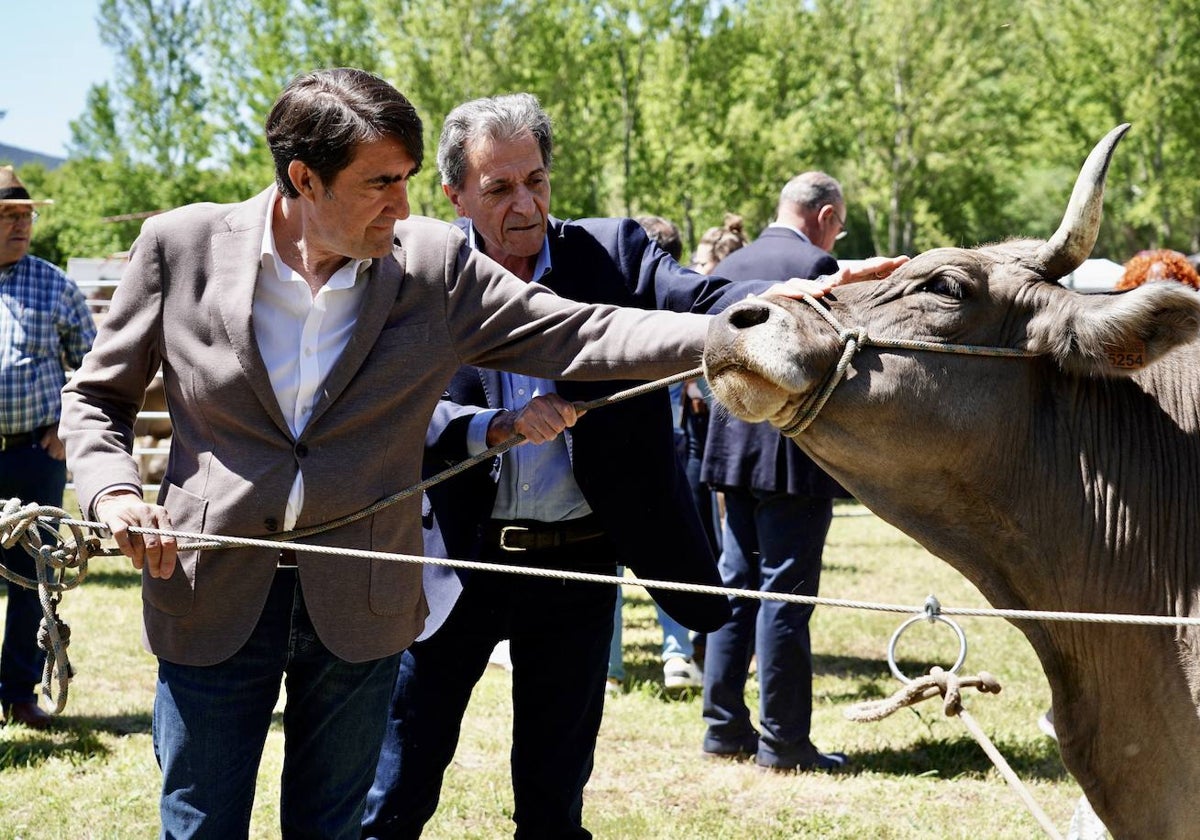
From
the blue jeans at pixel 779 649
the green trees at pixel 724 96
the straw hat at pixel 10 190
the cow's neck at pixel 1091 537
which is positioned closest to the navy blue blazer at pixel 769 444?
the blue jeans at pixel 779 649

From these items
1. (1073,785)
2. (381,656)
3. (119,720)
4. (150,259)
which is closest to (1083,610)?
(381,656)

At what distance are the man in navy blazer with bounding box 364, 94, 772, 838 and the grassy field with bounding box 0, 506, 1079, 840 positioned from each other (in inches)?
7.3

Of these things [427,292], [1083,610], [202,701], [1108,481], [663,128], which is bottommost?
[202,701]

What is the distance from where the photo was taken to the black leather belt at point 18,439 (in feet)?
22.1

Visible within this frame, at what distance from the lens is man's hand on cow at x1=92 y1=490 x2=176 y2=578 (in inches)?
109

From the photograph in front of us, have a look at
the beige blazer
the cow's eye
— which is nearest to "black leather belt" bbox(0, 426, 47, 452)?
the beige blazer

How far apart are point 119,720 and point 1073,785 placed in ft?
16.1

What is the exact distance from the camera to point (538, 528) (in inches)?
152

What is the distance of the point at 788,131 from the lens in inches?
1240

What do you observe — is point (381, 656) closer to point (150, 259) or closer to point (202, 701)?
point (202, 701)

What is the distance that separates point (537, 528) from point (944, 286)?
1.43 metres

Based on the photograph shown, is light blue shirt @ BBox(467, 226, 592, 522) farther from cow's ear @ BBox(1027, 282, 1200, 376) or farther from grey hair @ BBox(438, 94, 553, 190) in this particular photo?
cow's ear @ BBox(1027, 282, 1200, 376)

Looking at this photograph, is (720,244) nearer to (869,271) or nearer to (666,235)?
(666,235)

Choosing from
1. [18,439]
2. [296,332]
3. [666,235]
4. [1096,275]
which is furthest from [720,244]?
[1096,275]
